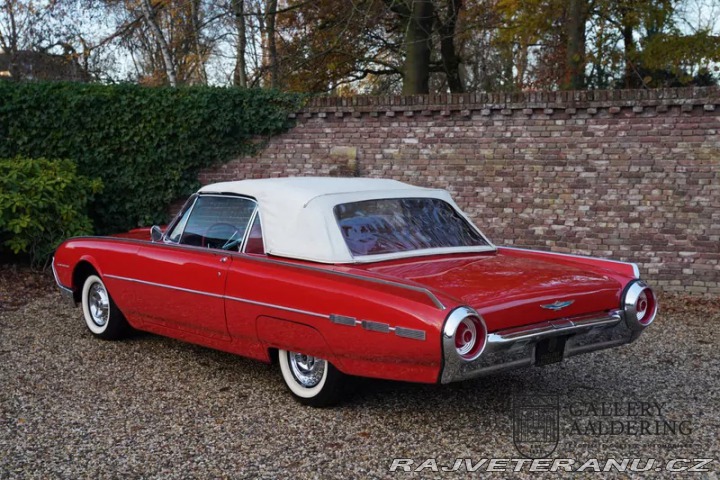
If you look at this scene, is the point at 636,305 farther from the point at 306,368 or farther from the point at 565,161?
the point at 565,161

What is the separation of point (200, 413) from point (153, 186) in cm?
673

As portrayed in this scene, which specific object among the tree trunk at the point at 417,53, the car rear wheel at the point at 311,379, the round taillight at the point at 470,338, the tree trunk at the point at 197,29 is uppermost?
the tree trunk at the point at 197,29

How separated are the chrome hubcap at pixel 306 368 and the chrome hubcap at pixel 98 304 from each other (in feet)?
7.77

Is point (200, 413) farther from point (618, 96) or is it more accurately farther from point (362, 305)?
point (618, 96)

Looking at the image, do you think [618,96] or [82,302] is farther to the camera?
[618,96]

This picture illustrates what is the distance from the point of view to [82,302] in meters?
6.93

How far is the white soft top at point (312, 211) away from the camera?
16.2 feet

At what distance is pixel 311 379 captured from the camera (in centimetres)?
489

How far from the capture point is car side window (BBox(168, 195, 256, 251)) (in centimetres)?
549

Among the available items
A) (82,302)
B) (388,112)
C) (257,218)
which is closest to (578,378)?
(257,218)

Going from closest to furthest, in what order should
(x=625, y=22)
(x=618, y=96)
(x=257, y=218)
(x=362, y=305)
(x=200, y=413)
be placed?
1. (x=362, y=305)
2. (x=200, y=413)
3. (x=257, y=218)
4. (x=618, y=96)
5. (x=625, y=22)

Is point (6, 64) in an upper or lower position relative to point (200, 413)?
upper

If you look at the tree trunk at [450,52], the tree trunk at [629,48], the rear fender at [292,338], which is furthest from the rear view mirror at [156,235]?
the tree trunk at [629,48]

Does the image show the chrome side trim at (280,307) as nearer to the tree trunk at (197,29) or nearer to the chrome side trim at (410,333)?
the chrome side trim at (410,333)
